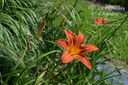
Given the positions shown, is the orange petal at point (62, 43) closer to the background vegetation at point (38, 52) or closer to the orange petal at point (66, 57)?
the orange petal at point (66, 57)

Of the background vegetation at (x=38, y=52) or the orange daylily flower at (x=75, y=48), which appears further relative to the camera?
the background vegetation at (x=38, y=52)

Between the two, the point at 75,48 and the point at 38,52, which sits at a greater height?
the point at 75,48

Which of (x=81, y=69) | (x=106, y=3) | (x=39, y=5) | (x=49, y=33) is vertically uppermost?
(x=39, y=5)

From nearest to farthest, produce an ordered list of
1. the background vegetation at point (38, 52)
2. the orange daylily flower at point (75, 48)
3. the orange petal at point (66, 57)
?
the orange petal at point (66, 57) → the orange daylily flower at point (75, 48) → the background vegetation at point (38, 52)

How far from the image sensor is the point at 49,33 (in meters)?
3.84

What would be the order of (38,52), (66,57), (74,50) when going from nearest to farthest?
(66,57) < (74,50) < (38,52)

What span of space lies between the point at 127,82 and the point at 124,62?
4.83ft

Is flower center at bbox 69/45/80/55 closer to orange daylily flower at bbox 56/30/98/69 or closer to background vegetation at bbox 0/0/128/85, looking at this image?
orange daylily flower at bbox 56/30/98/69

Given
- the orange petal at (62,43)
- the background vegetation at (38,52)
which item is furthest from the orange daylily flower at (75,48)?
the background vegetation at (38,52)

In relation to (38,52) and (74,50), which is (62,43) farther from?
(38,52)

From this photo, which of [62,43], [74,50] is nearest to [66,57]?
[62,43]

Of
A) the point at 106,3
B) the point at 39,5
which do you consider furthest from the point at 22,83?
the point at 106,3

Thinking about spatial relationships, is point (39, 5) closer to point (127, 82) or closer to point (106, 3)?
point (127, 82)

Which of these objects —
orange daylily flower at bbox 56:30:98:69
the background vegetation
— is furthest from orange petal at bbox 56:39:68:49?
the background vegetation
